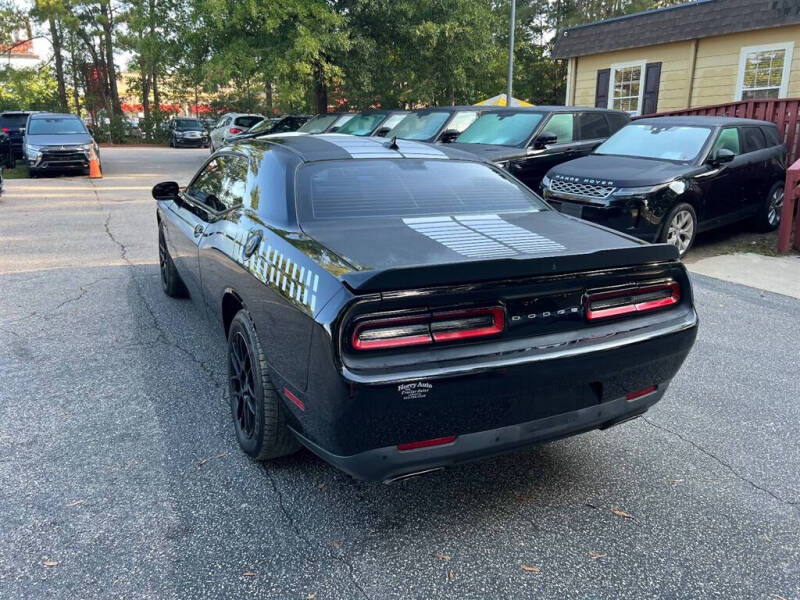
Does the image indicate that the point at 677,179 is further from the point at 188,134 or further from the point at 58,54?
the point at 58,54

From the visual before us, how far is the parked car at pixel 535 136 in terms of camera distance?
9250 millimetres

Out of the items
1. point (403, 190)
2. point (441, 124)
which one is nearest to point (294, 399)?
point (403, 190)

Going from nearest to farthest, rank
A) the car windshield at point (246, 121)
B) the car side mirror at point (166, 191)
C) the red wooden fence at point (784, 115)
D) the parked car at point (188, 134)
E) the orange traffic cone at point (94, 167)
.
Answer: the car side mirror at point (166, 191) < the red wooden fence at point (784, 115) < the orange traffic cone at point (94, 167) < the car windshield at point (246, 121) < the parked car at point (188, 134)

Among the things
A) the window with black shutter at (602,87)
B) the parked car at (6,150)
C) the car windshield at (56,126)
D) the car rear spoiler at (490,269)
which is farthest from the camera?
the parked car at (6,150)

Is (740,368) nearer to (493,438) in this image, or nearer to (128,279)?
(493,438)

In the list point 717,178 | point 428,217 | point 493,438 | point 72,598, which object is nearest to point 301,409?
point 493,438

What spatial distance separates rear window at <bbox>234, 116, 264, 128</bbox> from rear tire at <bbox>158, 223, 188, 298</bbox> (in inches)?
A: 667

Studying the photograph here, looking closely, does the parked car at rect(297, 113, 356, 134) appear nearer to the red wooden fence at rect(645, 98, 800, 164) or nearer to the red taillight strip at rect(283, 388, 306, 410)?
the red wooden fence at rect(645, 98, 800, 164)

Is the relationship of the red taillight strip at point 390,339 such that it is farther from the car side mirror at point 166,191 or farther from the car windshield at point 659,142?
the car windshield at point 659,142

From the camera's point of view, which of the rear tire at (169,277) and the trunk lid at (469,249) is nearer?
the trunk lid at (469,249)

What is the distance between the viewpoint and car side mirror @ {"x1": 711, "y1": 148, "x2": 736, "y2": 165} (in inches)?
308

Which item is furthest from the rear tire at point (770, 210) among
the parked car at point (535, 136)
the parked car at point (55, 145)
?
the parked car at point (55, 145)

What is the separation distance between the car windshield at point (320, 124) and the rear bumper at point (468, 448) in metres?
13.5

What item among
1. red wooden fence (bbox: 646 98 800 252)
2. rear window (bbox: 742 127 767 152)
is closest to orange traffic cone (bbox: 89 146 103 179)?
red wooden fence (bbox: 646 98 800 252)
